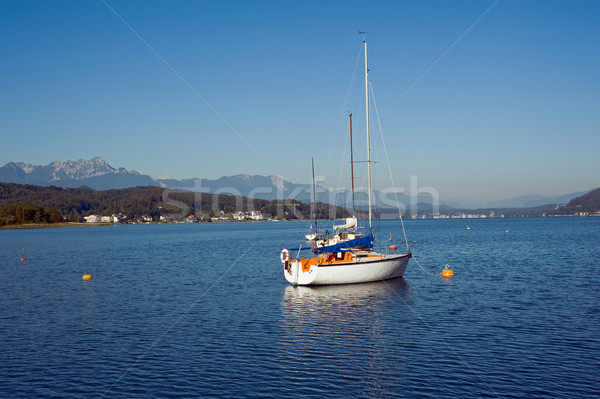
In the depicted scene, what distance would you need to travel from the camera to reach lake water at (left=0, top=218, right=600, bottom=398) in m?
16.4

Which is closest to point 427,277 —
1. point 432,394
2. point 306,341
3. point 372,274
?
point 372,274

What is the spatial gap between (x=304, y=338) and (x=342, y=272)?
14.6 m

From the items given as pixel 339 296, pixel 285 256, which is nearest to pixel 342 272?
pixel 339 296

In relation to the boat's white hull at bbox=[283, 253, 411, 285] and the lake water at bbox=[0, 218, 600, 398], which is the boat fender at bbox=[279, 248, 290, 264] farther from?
the lake water at bbox=[0, 218, 600, 398]

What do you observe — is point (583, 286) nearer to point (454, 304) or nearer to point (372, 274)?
point (454, 304)

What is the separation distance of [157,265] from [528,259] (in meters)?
46.6

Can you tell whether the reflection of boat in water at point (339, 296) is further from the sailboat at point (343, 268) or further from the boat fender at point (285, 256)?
the boat fender at point (285, 256)

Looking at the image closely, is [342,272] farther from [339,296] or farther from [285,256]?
[285,256]

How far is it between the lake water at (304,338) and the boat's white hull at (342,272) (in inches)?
28.9

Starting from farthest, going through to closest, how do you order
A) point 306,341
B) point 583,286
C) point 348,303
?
point 583,286 → point 348,303 → point 306,341

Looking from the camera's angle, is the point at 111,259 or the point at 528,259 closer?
the point at 528,259

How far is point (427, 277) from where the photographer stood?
1698 inches

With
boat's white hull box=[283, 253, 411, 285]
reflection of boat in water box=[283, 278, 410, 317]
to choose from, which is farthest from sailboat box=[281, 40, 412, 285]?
reflection of boat in water box=[283, 278, 410, 317]

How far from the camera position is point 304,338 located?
73.8ft
